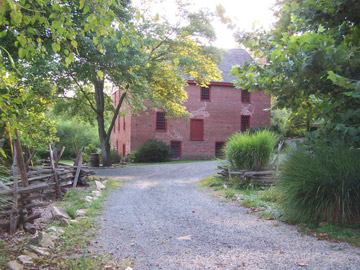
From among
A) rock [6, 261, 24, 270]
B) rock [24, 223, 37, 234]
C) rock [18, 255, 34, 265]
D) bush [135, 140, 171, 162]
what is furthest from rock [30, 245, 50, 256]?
bush [135, 140, 171, 162]

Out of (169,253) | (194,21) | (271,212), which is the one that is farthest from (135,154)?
(169,253)

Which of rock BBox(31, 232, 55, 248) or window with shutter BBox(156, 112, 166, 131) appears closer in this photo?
rock BBox(31, 232, 55, 248)

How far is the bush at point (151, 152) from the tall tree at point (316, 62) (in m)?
19.3

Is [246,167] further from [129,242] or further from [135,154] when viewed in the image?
[135,154]

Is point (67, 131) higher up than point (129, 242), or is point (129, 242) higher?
point (67, 131)

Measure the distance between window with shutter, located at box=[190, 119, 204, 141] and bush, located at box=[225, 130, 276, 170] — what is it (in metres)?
16.8

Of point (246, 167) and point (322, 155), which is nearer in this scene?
point (322, 155)

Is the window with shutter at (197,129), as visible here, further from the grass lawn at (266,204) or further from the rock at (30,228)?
the rock at (30,228)

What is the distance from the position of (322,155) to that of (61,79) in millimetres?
11322

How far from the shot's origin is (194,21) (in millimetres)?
17938

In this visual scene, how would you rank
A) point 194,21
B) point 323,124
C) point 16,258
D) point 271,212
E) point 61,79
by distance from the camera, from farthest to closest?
1. point 194,21
2. point 61,79
3. point 271,212
4. point 323,124
5. point 16,258

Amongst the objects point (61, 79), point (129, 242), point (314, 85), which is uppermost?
point (61, 79)

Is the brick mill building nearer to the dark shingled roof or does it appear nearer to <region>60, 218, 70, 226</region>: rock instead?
the dark shingled roof

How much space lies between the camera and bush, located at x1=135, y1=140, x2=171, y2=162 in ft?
85.3
